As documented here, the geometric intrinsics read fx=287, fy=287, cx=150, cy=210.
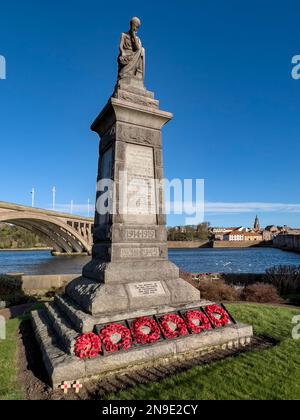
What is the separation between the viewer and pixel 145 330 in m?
5.66

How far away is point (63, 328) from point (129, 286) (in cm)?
165

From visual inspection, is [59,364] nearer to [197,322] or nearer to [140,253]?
[197,322]

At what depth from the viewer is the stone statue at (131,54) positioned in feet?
28.0

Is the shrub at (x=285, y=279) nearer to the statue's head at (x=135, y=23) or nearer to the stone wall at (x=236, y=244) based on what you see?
the statue's head at (x=135, y=23)

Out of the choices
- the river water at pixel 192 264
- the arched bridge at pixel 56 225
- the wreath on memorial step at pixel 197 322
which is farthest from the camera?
the arched bridge at pixel 56 225

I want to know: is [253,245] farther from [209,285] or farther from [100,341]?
[100,341]

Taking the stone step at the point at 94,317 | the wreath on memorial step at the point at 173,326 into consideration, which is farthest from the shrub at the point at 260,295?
the wreath on memorial step at the point at 173,326

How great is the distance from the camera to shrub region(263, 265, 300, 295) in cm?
1484

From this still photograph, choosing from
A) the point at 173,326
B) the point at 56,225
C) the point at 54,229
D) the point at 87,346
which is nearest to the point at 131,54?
the point at 173,326

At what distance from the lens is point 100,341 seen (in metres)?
5.11

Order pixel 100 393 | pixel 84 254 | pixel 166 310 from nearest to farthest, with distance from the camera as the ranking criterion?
pixel 100 393
pixel 166 310
pixel 84 254

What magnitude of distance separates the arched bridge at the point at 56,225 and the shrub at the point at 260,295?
3518cm
